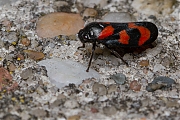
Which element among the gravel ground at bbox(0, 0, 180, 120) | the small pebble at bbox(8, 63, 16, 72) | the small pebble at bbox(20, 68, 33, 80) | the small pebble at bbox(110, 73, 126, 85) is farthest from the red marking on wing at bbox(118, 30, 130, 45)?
the small pebble at bbox(8, 63, 16, 72)

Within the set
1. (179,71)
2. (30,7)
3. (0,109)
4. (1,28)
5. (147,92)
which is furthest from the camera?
(30,7)

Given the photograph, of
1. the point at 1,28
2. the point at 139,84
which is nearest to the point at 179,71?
the point at 139,84

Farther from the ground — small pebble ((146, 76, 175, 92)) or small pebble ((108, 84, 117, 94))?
small pebble ((146, 76, 175, 92))

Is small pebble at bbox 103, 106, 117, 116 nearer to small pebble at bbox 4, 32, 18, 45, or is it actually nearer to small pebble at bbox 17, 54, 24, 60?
small pebble at bbox 17, 54, 24, 60

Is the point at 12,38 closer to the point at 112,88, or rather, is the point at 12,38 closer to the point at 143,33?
the point at 112,88

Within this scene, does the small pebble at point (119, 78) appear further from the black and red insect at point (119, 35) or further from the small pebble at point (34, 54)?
the small pebble at point (34, 54)

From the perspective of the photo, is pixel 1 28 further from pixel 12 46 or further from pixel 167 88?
pixel 167 88
